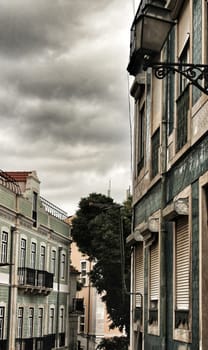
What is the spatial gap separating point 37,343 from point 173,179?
32.2m

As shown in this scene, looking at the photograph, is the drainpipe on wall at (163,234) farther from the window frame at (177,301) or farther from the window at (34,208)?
the window at (34,208)

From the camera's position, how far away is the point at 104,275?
38406 mm

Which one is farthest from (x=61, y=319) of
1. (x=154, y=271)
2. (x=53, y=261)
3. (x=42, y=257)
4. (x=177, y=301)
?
(x=177, y=301)

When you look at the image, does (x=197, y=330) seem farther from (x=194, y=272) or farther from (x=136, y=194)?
(x=136, y=194)

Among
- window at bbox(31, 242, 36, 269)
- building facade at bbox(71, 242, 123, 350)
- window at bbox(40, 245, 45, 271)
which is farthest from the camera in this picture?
building facade at bbox(71, 242, 123, 350)

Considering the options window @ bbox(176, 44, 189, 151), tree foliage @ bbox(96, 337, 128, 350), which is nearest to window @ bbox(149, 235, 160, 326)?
window @ bbox(176, 44, 189, 151)

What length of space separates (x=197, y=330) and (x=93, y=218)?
106ft

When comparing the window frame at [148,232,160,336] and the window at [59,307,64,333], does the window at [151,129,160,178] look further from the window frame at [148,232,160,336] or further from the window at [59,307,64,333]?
the window at [59,307,64,333]

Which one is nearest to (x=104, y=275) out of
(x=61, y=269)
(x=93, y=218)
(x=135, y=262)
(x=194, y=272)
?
(x=93, y=218)

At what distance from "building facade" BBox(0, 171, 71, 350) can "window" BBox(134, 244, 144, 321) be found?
51.8ft

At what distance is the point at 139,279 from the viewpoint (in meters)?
15.2

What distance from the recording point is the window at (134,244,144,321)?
1445 centimetres

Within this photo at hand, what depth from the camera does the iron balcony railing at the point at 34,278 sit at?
37.5 meters

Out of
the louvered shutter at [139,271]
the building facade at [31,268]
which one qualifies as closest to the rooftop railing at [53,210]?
the building facade at [31,268]
